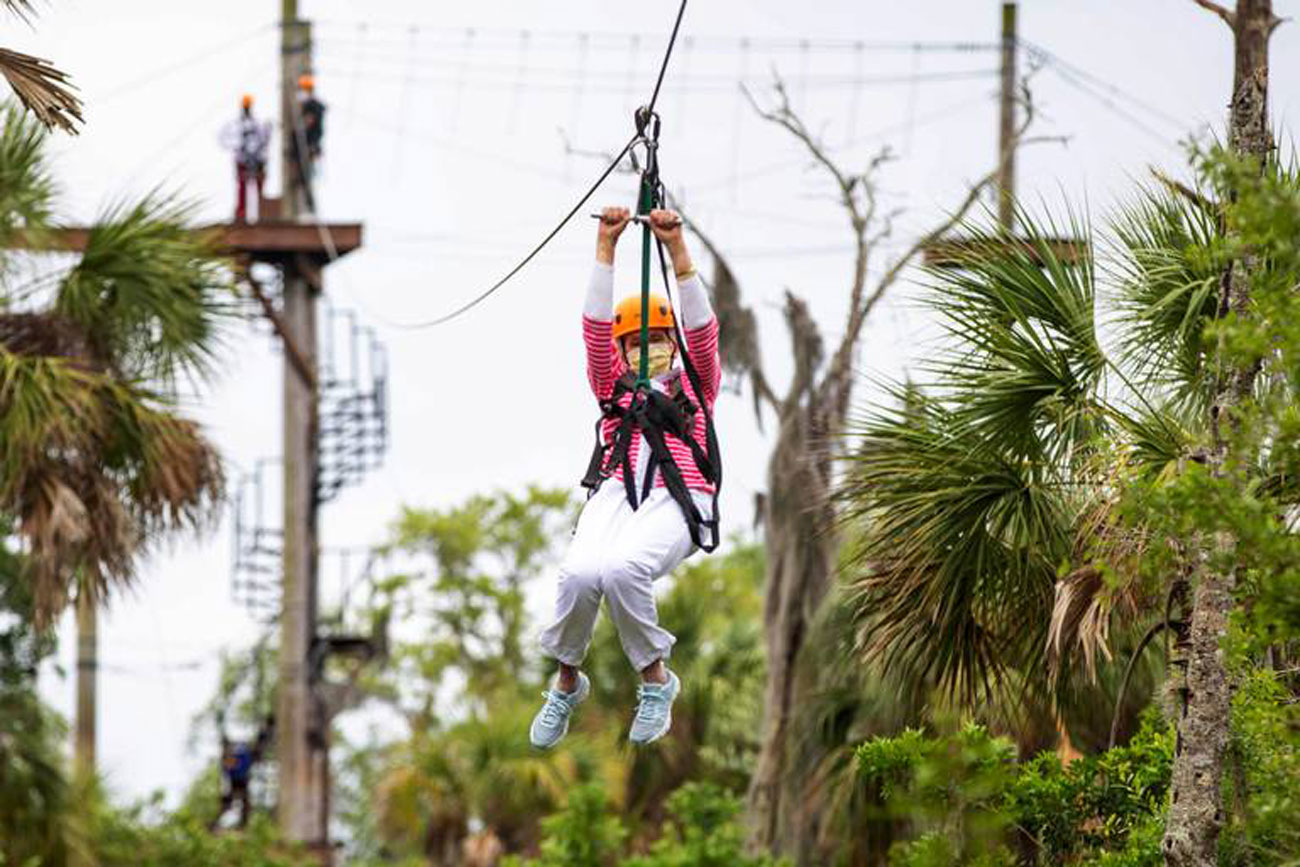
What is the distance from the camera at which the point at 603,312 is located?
10.2 meters

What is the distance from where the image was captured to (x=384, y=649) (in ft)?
96.2

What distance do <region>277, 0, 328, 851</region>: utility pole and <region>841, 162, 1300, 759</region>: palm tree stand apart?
15.3 m

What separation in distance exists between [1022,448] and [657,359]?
2522 mm

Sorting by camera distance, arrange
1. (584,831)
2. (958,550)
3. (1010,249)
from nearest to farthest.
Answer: (958,550)
(1010,249)
(584,831)

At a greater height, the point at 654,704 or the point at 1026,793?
the point at 654,704

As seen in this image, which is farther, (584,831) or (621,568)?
(584,831)

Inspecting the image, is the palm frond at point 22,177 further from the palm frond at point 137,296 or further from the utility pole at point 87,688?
the utility pole at point 87,688

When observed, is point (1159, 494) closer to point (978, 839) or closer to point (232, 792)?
point (978, 839)

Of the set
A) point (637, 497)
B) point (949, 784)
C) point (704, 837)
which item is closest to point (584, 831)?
point (704, 837)

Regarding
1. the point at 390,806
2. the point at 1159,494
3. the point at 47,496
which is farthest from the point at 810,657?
the point at 390,806

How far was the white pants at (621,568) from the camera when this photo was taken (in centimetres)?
972

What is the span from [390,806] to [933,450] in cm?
1743

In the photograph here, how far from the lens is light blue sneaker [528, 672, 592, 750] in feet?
33.8

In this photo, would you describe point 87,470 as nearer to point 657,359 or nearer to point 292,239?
point 657,359
